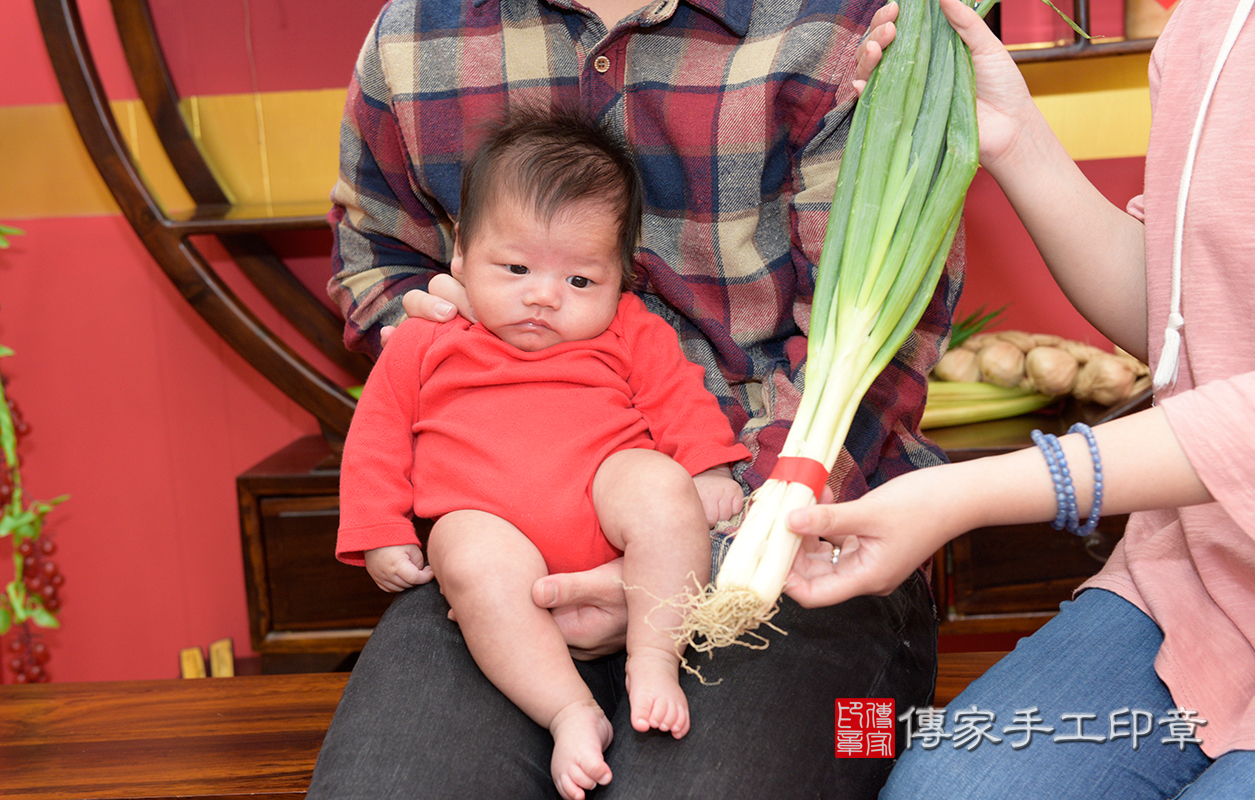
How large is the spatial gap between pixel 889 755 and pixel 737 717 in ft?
0.65

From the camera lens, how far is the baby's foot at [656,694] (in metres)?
0.92

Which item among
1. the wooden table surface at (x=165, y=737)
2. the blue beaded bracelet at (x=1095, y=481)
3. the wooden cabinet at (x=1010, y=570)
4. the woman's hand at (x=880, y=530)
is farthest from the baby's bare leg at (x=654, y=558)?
the wooden cabinet at (x=1010, y=570)

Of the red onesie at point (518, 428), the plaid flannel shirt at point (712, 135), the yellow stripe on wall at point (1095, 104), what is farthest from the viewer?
the yellow stripe on wall at point (1095, 104)

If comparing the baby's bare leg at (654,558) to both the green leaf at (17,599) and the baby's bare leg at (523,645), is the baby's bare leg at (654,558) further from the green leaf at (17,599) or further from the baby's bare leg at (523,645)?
the green leaf at (17,599)

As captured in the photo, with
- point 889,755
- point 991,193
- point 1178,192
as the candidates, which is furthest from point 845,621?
point 991,193

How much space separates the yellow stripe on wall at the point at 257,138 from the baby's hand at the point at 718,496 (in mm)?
1502

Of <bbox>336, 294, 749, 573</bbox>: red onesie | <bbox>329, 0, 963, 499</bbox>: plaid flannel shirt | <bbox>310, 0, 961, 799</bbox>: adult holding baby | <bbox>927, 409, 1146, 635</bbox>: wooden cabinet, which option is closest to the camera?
<bbox>310, 0, 961, 799</bbox>: adult holding baby

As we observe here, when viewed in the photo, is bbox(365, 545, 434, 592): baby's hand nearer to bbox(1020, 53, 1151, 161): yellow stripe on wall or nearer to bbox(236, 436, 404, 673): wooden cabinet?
bbox(236, 436, 404, 673): wooden cabinet

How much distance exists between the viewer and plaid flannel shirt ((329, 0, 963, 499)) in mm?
1206

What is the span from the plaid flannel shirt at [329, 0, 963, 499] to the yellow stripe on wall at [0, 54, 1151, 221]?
936 millimetres

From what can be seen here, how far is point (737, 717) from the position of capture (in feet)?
3.10

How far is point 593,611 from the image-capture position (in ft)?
3.45

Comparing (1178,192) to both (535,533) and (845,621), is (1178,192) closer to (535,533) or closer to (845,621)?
(845,621)

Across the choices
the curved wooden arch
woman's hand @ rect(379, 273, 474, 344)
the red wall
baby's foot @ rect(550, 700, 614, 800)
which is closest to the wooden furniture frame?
the curved wooden arch
